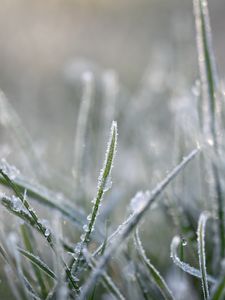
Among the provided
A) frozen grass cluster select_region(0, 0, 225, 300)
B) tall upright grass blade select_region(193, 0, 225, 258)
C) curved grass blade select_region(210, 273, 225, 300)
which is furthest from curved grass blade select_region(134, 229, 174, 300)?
tall upright grass blade select_region(193, 0, 225, 258)

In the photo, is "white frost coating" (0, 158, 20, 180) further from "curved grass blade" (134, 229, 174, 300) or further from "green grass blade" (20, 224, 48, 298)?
"curved grass blade" (134, 229, 174, 300)

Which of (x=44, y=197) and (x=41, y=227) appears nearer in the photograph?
(x=41, y=227)

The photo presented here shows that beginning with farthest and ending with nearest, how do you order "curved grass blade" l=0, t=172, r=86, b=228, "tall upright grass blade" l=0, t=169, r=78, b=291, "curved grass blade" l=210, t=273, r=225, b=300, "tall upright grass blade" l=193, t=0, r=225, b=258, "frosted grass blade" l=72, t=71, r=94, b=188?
"frosted grass blade" l=72, t=71, r=94, b=188 → "tall upright grass blade" l=193, t=0, r=225, b=258 → "curved grass blade" l=0, t=172, r=86, b=228 → "tall upright grass blade" l=0, t=169, r=78, b=291 → "curved grass blade" l=210, t=273, r=225, b=300

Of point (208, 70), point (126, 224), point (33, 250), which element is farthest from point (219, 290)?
point (208, 70)

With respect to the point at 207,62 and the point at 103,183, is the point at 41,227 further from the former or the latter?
the point at 207,62

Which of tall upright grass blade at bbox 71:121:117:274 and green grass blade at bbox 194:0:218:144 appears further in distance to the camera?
green grass blade at bbox 194:0:218:144

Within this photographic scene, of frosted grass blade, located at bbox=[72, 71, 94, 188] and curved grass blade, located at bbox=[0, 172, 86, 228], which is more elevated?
frosted grass blade, located at bbox=[72, 71, 94, 188]

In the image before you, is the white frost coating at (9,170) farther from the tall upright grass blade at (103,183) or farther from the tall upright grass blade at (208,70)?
the tall upright grass blade at (208,70)

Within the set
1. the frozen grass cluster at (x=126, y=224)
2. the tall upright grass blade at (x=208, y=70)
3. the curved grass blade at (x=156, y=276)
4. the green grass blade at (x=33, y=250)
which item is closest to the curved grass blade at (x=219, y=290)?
the frozen grass cluster at (x=126, y=224)
